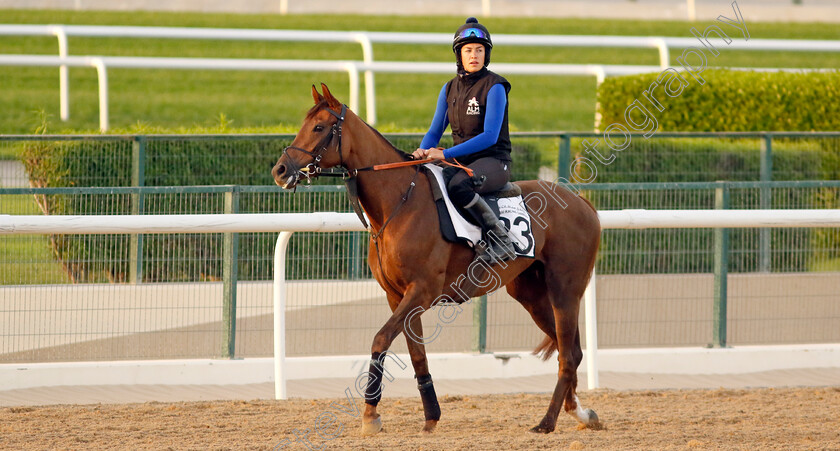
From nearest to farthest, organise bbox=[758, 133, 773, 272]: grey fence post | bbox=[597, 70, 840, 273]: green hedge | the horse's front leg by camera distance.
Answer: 1. the horse's front leg
2. bbox=[758, 133, 773, 272]: grey fence post
3. bbox=[597, 70, 840, 273]: green hedge

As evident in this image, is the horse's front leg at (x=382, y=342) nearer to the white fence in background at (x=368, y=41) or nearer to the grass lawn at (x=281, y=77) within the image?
the grass lawn at (x=281, y=77)

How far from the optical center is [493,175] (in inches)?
214

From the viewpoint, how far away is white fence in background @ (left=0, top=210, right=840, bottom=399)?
5.71 metres

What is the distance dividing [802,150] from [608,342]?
4275 millimetres

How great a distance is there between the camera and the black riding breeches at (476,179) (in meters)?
5.31

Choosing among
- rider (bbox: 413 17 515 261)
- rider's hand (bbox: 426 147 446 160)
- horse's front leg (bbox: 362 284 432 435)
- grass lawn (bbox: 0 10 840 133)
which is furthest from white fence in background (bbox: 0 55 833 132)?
horse's front leg (bbox: 362 284 432 435)

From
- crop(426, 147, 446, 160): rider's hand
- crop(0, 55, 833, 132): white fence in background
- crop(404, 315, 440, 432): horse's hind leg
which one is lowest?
crop(404, 315, 440, 432): horse's hind leg

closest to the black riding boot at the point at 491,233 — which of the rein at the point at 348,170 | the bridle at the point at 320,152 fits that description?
the rein at the point at 348,170

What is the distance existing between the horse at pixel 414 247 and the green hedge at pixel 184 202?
6.32 feet

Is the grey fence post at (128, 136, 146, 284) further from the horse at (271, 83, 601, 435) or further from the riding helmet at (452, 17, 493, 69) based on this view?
the riding helmet at (452, 17, 493, 69)

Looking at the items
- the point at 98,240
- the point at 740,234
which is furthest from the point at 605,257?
the point at 98,240

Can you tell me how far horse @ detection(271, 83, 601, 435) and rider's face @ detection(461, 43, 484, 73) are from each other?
0.61 meters

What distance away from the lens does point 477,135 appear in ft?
17.8

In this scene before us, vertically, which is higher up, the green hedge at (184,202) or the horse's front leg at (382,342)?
the green hedge at (184,202)
